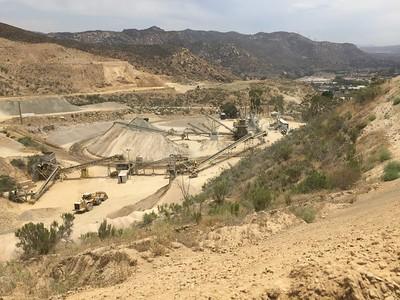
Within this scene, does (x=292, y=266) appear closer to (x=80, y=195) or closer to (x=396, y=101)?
(x=396, y=101)

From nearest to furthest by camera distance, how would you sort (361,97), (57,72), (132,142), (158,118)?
(361,97) → (132,142) → (158,118) → (57,72)

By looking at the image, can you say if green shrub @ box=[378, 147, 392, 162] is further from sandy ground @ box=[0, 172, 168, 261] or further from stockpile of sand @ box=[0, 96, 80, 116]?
stockpile of sand @ box=[0, 96, 80, 116]

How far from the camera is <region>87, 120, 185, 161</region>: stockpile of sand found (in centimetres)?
5422

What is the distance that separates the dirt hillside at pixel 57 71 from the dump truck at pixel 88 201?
197 feet

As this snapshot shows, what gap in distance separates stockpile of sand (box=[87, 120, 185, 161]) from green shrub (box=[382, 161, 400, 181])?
124 ft

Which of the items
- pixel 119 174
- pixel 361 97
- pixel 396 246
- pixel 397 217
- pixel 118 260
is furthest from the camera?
pixel 119 174

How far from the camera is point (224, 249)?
35.5ft

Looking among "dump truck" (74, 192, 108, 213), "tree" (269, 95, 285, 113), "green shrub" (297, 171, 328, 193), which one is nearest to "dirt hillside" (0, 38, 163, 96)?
"tree" (269, 95, 285, 113)

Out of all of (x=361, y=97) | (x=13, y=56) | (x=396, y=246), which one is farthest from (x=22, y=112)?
(x=396, y=246)

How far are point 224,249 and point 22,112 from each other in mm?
71626

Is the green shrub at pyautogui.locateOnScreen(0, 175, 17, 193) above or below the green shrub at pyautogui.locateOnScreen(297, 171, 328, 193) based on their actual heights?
below

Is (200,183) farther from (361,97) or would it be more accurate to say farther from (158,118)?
(158,118)

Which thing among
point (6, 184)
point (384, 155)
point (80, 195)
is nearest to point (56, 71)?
point (6, 184)

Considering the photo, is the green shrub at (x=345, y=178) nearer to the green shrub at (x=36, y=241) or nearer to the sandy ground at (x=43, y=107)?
the green shrub at (x=36, y=241)
